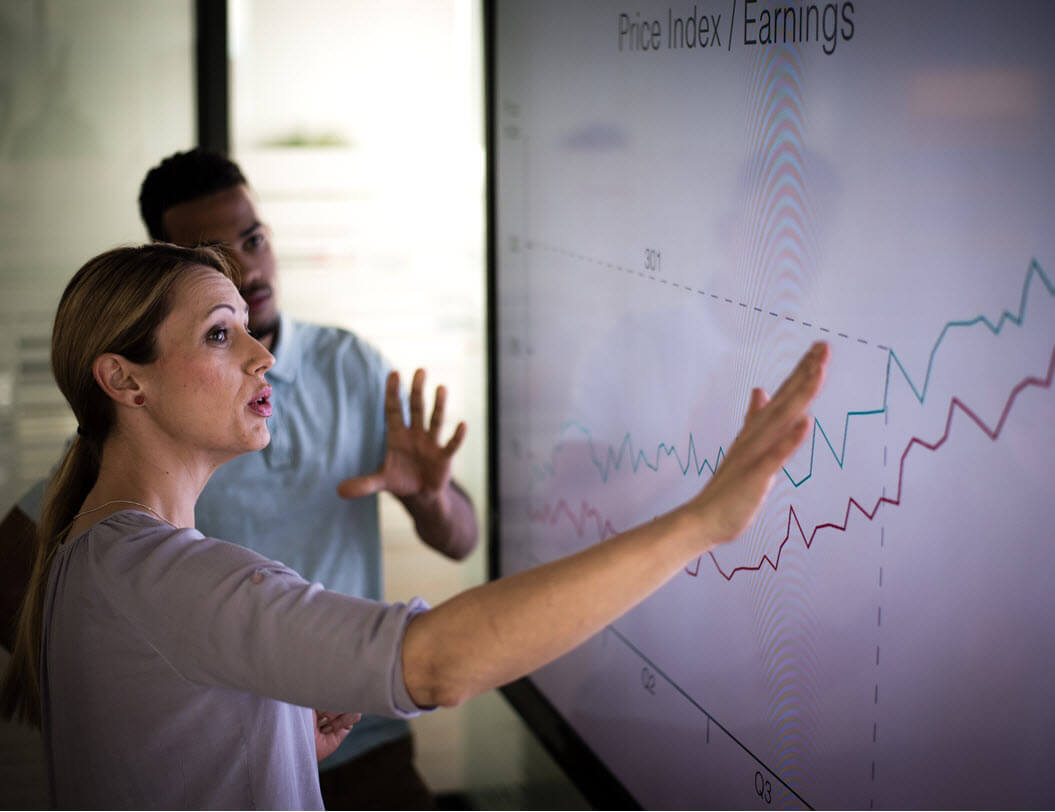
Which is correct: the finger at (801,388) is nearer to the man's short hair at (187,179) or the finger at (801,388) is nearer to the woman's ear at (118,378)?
the woman's ear at (118,378)

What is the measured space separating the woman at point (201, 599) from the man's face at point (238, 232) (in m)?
0.43

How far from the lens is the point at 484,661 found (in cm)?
77

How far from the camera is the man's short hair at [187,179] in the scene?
159 cm

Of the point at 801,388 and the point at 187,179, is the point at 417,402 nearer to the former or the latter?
the point at 187,179

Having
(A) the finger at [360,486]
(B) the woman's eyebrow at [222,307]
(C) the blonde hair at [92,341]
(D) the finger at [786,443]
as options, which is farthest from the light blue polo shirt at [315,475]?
(D) the finger at [786,443]

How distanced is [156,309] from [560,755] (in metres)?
0.96

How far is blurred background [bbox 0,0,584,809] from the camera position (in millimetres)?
2188

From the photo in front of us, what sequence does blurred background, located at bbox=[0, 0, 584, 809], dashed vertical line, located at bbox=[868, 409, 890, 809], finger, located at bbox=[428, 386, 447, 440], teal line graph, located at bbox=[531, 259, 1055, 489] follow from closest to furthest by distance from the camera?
1. teal line graph, located at bbox=[531, 259, 1055, 489]
2. dashed vertical line, located at bbox=[868, 409, 890, 809]
3. finger, located at bbox=[428, 386, 447, 440]
4. blurred background, located at bbox=[0, 0, 584, 809]

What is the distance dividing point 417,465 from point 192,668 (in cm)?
74

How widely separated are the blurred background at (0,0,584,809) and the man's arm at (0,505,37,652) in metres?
0.76

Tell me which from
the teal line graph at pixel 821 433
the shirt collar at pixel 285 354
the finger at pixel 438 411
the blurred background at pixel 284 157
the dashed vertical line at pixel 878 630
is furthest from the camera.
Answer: the blurred background at pixel 284 157

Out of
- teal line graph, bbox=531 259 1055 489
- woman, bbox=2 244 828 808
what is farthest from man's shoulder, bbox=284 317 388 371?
woman, bbox=2 244 828 808

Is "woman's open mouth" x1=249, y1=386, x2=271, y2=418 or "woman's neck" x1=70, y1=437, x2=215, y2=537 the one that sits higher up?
"woman's open mouth" x1=249, y1=386, x2=271, y2=418

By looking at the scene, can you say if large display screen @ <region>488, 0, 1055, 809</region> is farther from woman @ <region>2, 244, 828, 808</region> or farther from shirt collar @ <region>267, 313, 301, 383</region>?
shirt collar @ <region>267, 313, 301, 383</region>
